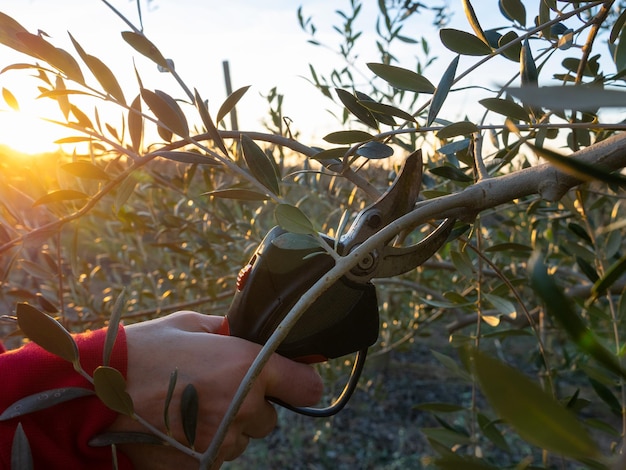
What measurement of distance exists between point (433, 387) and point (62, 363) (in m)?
2.79

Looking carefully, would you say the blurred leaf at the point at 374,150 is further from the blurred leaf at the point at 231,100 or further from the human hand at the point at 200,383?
the human hand at the point at 200,383

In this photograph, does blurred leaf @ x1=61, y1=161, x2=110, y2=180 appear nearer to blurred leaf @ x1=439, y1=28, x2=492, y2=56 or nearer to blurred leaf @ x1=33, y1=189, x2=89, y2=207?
blurred leaf @ x1=33, y1=189, x2=89, y2=207

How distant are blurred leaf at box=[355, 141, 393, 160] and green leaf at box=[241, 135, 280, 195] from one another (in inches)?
4.3

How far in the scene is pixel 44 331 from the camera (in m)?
0.58

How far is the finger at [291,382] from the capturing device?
905 millimetres

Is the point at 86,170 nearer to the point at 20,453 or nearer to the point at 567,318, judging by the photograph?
the point at 20,453

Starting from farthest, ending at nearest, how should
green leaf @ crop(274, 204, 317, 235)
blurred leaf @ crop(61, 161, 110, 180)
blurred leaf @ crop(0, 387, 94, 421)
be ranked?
blurred leaf @ crop(61, 161, 110, 180) → blurred leaf @ crop(0, 387, 94, 421) → green leaf @ crop(274, 204, 317, 235)

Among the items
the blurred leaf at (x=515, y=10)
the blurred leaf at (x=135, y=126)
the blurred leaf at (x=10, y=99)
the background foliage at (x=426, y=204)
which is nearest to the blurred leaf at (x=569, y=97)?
the background foliage at (x=426, y=204)

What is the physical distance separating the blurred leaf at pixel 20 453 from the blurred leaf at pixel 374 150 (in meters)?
0.47

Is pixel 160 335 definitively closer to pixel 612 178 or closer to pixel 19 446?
pixel 19 446

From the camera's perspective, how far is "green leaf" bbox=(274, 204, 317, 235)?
54 centimetres

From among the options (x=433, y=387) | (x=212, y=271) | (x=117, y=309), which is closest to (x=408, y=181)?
(x=117, y=309)

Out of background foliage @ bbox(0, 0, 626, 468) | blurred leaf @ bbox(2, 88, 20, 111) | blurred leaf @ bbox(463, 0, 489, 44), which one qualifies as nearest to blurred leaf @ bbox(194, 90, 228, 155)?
background foliage @ bbox(0, 0, 626, 468)

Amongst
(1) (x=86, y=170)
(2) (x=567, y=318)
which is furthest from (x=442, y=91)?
(1) (x=86, y=170)
